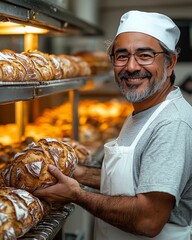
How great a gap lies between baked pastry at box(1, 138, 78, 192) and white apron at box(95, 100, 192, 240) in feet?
0.55

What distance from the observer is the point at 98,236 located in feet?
5.74

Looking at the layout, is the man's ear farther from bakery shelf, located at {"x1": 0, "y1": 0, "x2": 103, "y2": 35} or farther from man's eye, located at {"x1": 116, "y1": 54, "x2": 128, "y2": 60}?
bakery shelf, located at {"x1": 0, "y1": 0, "x2": 103, "y2": 35}

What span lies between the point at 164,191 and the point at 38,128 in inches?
71.2

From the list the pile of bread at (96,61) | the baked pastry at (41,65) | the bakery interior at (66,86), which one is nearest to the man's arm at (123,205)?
the bakery interior at (66,86)

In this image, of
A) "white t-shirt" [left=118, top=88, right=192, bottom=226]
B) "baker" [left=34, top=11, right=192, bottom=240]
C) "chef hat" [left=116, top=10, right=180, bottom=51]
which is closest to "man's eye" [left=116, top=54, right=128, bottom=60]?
"baker" [left=34, top=11, right=192, bottom=240]

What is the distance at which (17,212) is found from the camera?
3.94 feet

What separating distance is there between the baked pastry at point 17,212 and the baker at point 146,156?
0.11 metres

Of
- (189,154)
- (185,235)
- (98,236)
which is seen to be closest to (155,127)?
(189,154)

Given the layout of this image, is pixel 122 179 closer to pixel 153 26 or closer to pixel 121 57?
pixel 121 57

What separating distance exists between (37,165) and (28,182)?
0.07 meters

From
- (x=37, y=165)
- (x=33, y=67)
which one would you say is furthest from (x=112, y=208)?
(x=33, y=67)

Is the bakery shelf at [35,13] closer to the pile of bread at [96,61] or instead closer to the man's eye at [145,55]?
the man's eye at [145,55]

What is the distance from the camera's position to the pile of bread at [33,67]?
147cm

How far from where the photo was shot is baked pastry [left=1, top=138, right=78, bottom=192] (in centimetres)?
142
